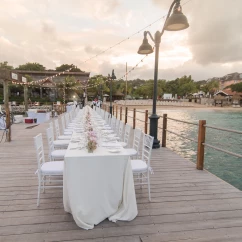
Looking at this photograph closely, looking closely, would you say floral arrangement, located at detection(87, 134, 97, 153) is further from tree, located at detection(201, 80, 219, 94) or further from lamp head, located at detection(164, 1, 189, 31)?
tree, located at detection(201, 80, 219, 94)

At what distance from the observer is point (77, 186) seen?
243 cm

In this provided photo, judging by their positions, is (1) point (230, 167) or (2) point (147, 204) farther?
(1) point (230, 167)

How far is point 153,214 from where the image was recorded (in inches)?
105

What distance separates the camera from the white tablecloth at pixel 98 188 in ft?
7.91

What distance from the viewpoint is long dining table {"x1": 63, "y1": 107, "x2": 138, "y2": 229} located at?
2410 millimetres

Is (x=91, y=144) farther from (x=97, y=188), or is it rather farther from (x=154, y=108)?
(x=154, y=108)

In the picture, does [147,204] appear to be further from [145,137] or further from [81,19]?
[81,19]

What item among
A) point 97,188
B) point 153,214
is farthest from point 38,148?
point 153,214

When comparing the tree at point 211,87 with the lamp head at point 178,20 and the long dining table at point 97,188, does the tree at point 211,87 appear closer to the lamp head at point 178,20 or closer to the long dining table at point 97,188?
the lamp head at point 178,20

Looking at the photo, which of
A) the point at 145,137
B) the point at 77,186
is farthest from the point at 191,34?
the point at 77,186

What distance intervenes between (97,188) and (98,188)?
0.04 feet

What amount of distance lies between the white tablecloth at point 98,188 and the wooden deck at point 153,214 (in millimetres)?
122

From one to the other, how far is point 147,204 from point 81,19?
36.2 feet

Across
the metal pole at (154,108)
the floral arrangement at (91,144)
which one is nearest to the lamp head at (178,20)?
the metal pole at (154,108)
